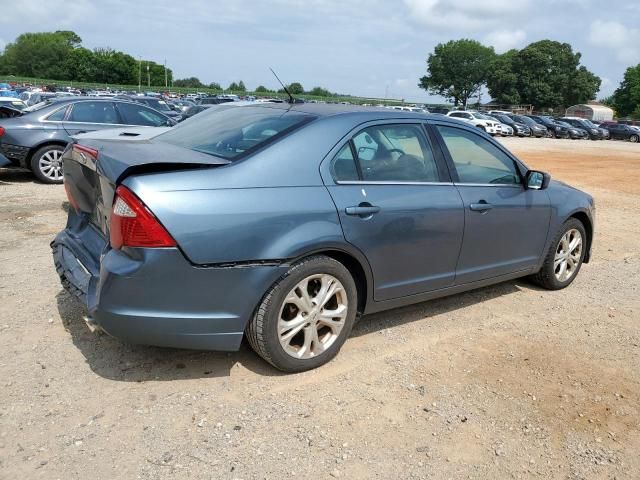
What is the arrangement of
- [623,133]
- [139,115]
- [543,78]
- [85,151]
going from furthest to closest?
[543,78], [623,133], [139,115], [85,151]

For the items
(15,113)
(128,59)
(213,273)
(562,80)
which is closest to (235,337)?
(213,273)

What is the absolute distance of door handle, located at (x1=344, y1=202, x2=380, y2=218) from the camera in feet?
11.3

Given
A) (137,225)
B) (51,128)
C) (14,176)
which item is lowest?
(14,176)

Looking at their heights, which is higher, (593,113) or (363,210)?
(593,113)

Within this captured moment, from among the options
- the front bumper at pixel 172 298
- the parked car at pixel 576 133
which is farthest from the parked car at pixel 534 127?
the front bumper at pixel 172 298

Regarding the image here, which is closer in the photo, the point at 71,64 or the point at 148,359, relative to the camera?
the point at 148,359

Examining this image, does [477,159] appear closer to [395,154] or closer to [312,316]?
[395,154]

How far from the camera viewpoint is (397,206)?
3682 millimetres

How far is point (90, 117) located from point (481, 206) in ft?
25.5

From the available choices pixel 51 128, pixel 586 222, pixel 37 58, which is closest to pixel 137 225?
pixel 586 222

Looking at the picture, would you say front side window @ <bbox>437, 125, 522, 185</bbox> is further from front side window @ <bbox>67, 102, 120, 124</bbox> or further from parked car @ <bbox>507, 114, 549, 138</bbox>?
parked car @ <bbox>507, 114, 549, 138</bbox>

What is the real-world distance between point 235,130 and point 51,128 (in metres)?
6.88

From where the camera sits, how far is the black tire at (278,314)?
3.18m

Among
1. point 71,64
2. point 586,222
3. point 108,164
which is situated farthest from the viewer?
point 71,64
